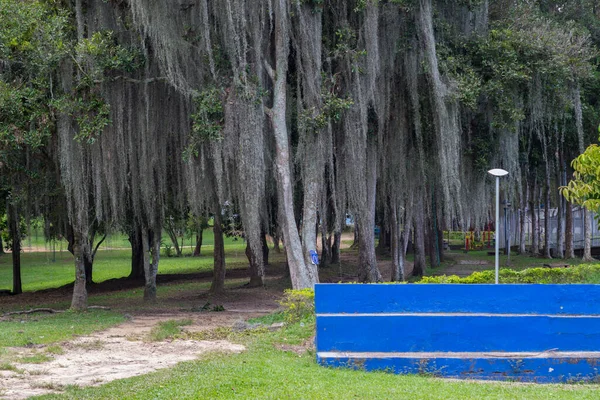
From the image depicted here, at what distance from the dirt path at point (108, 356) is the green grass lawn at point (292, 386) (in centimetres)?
55

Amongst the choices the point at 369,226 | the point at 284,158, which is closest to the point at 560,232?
the point at 369,226

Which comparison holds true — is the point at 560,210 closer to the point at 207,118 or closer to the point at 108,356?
the point at 207,118

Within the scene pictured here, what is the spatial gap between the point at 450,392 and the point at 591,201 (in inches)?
189

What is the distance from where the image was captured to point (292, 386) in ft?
24.3

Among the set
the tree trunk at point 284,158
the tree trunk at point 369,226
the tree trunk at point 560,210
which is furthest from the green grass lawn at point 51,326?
the tree trunk at point 560,210

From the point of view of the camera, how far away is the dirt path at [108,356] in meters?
8.48

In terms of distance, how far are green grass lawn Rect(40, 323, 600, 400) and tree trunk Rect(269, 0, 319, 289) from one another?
22.8 ft

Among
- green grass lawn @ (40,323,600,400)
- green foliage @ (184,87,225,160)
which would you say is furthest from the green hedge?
green foliage @ (184,87,225,160)

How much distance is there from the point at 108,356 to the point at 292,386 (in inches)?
164

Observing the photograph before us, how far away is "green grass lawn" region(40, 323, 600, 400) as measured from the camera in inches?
282

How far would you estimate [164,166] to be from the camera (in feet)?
56.1

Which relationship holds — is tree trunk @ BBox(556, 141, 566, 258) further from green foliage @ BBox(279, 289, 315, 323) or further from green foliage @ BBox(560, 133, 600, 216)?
green foliage @ BBox(279, 289, 315, 323)

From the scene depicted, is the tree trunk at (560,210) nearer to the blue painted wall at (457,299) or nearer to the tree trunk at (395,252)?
the tree trunk at (395,252)

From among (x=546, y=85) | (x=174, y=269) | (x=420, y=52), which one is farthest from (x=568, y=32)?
(x=174, y=269)
